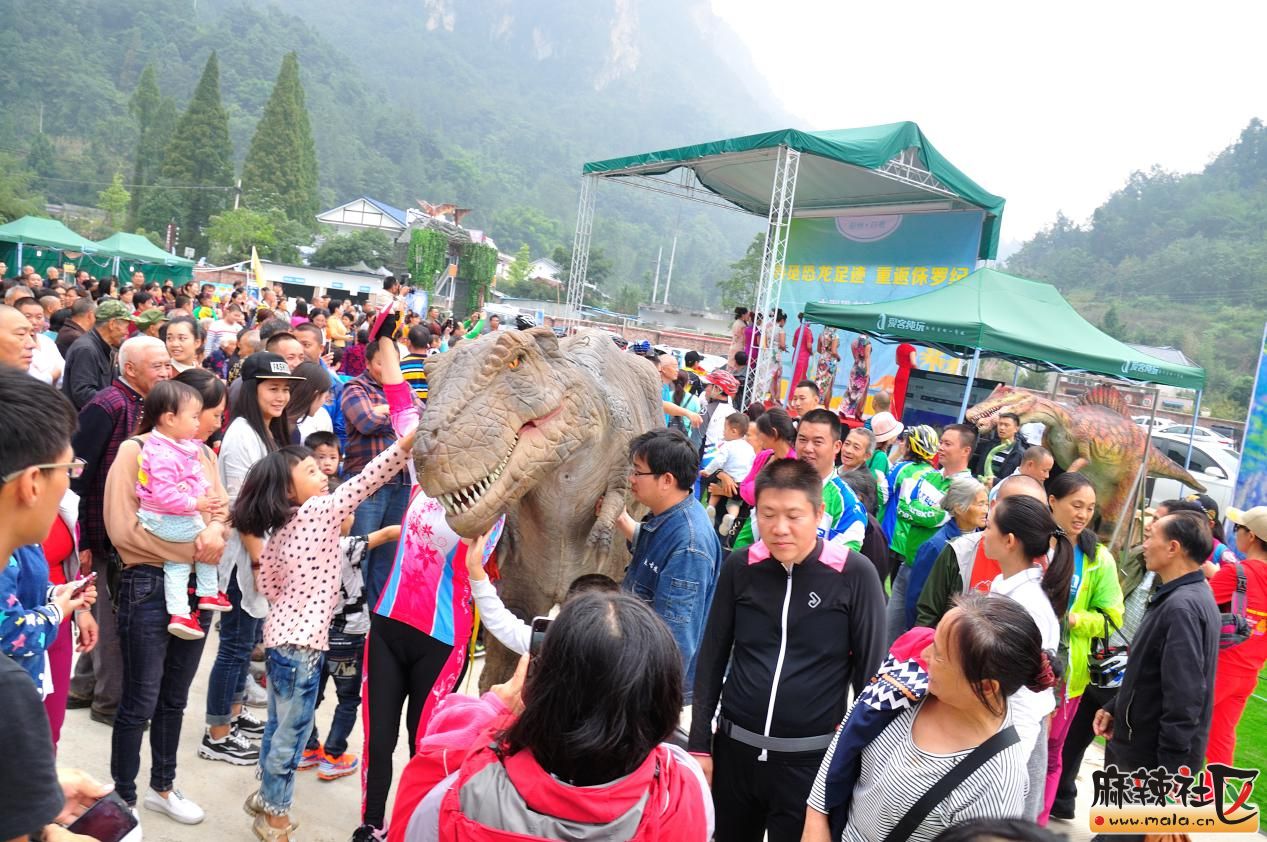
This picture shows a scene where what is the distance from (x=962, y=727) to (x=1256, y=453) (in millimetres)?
8144

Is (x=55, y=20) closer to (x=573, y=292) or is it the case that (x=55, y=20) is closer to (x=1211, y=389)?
(x=573, y=292)

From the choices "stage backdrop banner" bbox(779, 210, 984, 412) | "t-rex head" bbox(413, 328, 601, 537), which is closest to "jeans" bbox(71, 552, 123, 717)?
"t-rex head" bbox(413, 328, 601, 537)

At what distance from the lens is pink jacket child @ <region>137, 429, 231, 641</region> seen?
2.91 m

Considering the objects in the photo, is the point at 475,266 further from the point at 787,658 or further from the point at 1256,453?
the point at 787,658

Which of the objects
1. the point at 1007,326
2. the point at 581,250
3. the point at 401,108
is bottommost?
the point at 1007,326

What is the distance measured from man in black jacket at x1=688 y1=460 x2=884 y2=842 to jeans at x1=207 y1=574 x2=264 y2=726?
2.17 metres

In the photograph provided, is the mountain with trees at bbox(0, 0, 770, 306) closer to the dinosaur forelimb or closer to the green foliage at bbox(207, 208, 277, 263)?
the green foliage at bbox(207, 208, 277, 263)

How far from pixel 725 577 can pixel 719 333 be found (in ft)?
144

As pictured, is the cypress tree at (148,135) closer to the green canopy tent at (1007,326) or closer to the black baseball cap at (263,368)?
the green canopy tent at (1007,326)

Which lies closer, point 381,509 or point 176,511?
point 176,511

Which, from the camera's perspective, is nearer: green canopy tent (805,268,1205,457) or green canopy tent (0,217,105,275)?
green canopy tent (805,268,1205,457)

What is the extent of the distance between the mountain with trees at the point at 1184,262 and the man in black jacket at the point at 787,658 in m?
32.2

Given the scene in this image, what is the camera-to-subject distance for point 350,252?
53.1m

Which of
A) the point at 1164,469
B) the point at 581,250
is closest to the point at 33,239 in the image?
the point at 581,250
